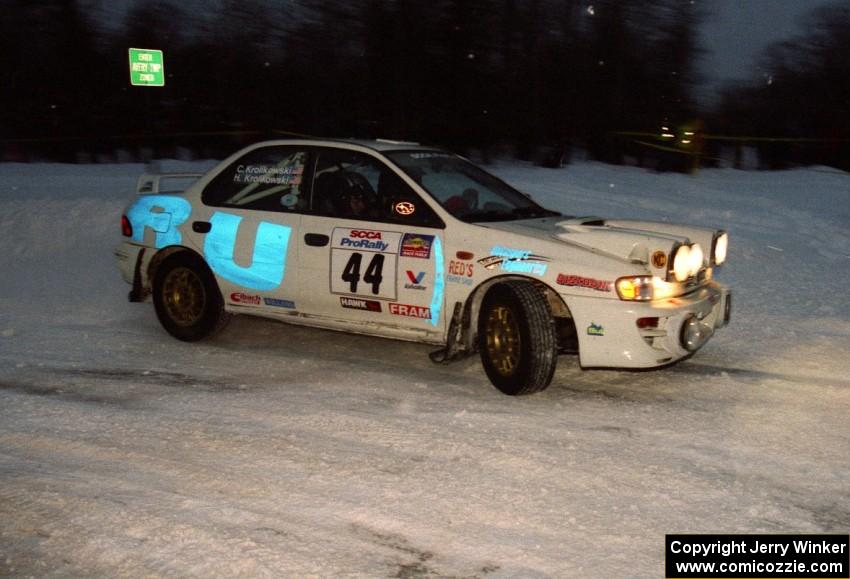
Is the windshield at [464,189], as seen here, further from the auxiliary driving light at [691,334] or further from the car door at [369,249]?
the auxiliary driving light at [691,334]

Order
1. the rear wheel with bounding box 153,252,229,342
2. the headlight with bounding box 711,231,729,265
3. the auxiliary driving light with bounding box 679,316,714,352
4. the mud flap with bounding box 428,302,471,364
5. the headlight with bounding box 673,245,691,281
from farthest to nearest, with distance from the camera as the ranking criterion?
1. the rear wheel with bounding box 153,252,229,342
2. the headlight with bounding box 711,231,729,265
3. the mud flap with bounding box 428,302,471,364
4. the headlight with bounding box 673,245,691,281
5. the auxiliary driving light with bounding box 679,316,714,352

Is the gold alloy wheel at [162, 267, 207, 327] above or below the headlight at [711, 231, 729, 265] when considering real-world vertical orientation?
below

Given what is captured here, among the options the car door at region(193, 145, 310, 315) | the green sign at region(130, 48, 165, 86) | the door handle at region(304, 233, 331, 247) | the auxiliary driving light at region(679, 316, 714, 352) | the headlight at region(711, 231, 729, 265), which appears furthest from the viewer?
the green sign at region(130, 48, 165, 86)

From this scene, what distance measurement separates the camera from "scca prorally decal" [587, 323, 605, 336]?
551cm

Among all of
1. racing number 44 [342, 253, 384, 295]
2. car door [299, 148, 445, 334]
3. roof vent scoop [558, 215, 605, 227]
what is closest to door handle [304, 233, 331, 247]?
car door [299, 148, 445, 334]

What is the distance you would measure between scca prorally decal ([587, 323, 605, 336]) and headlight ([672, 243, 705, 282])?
587mm

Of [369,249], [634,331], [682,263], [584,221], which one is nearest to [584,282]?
[634,331]

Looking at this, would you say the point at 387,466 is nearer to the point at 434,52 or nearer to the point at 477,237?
the point at 477,237

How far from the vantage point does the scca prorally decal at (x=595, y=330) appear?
217 inches

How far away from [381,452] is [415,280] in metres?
1.63

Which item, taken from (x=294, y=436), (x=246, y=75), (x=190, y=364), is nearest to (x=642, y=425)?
(x=294, y=436)

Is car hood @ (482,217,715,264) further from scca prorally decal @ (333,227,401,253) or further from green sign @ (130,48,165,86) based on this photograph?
green sign @ (130,48,165,86)

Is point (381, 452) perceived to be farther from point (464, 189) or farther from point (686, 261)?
point (464, 189)

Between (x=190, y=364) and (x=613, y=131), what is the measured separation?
20330mm
